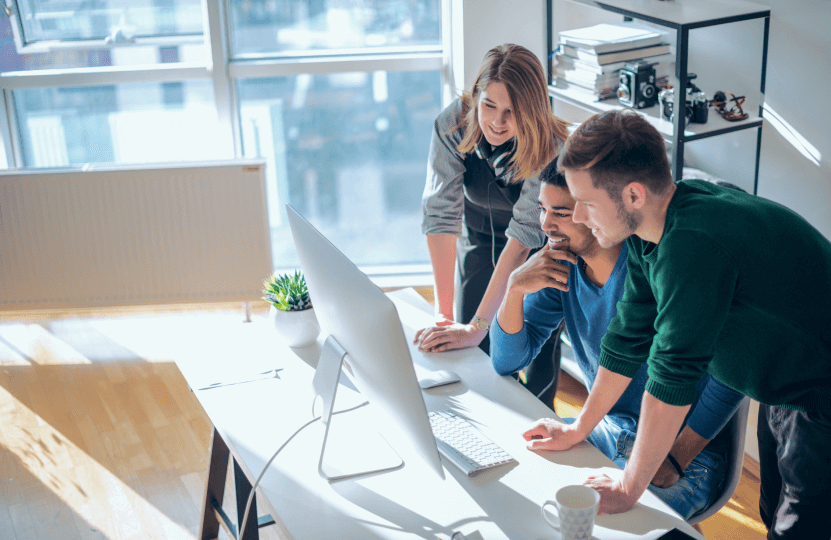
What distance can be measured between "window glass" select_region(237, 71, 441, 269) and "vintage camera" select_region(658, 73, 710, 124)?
5.46 ft

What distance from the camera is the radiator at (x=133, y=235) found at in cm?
378

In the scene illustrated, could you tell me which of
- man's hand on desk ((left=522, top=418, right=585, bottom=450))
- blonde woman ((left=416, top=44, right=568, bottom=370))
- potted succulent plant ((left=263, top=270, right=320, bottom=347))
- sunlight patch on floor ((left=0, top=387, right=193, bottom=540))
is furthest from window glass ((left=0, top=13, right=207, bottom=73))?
man's hand on desk ((left=522, top=418, right=585, bottom=450))

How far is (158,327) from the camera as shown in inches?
159

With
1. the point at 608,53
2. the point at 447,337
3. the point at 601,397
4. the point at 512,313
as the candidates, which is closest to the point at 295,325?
the point at 447,337

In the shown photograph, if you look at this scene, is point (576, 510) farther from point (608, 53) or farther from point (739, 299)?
point (608, 53)

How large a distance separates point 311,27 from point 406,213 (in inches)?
42.6

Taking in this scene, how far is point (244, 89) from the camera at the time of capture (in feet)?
13.6

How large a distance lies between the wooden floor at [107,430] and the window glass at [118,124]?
2.66 feet

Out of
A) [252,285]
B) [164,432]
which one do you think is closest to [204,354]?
[164,432]

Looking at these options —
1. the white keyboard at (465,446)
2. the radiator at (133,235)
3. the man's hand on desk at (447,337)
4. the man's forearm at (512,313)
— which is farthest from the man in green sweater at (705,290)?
the radiator at (133,235)

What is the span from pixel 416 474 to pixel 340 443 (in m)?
0.21

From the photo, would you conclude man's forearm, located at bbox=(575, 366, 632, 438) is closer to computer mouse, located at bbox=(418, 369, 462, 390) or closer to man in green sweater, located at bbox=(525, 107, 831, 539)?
man in green sweater, located at bbox=(525, 107, 831, 539)

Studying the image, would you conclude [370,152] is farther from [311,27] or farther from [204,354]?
[204,354]

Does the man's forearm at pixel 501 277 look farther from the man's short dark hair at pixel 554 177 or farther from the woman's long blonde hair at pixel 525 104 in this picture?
the man's short dark hair at pixel 554 177
